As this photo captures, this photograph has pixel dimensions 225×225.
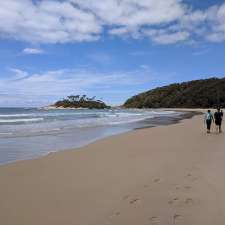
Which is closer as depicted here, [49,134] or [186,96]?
[49,134]

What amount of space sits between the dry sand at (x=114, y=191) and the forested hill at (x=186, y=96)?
329 feet

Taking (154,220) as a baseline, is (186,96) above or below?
above

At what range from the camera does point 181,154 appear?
10312 millimetres

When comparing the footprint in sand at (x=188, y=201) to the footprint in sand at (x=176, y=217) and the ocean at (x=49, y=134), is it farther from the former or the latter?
the ocean at (x=49, y=134)

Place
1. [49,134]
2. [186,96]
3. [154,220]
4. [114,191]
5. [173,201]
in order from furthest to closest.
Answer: [186,96], [49,134], [114,191], [173,201], [154,220]

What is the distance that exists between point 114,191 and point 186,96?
133 meters

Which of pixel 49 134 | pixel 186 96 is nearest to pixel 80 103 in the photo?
pixel 186 96

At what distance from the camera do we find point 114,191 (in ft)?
19.3

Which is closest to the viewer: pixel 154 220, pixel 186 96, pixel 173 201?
pixel 154 220

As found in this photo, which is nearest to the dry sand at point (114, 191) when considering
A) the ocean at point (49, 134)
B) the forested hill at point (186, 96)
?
the ocean at point (49, 134)

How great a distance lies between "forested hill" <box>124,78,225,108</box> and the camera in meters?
122

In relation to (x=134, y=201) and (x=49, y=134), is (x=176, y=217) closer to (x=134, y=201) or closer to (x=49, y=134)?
(x=134, y=201)

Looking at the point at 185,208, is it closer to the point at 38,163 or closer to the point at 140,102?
the point at 38,163

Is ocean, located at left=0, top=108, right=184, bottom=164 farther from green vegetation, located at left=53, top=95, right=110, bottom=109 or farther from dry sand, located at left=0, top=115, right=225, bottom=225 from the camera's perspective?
green vegetation, located at left=53, top=95, right=110, bottom=109
